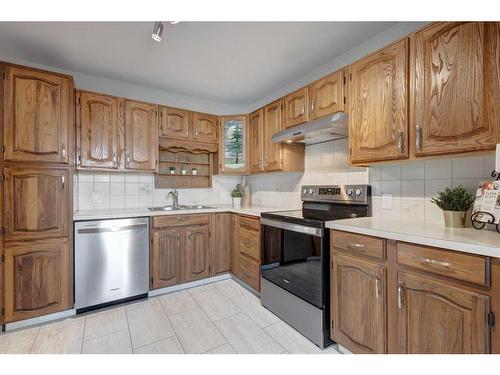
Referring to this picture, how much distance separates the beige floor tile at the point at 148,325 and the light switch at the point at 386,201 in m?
1.96

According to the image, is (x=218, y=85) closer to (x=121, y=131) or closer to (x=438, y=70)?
(x=121, y=131)

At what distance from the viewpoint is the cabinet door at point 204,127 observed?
3035 millimetres

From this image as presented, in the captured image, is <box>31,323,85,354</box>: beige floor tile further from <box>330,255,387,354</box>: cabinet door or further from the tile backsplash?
<box>330,255,387,354</box>: cabinet door

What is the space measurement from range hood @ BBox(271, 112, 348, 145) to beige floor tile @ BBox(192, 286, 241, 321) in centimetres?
173

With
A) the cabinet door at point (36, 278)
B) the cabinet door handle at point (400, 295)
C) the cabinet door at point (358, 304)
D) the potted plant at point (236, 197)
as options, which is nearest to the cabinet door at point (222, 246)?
the potted plant at point (236, 197)

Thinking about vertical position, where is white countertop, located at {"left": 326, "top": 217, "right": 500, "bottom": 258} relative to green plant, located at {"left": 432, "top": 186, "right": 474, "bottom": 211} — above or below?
below

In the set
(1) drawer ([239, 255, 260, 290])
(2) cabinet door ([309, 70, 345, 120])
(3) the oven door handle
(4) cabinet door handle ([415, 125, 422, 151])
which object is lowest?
(1) drawer ([239, 255, 260, 290])

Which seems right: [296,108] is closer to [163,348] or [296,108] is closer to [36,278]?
[163,348]

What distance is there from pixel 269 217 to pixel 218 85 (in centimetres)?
178

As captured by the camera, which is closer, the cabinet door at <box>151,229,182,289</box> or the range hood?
the range hood

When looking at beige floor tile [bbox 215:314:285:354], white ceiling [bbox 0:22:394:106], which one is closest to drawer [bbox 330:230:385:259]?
beige floor tile [bbox 215:314:285:354]

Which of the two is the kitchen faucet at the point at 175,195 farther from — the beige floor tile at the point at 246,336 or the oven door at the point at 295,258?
the beige floor tile at the point at 246,336

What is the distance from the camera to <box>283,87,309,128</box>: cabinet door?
Answer: 222cm

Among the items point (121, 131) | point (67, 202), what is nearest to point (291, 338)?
point (67, 202)
